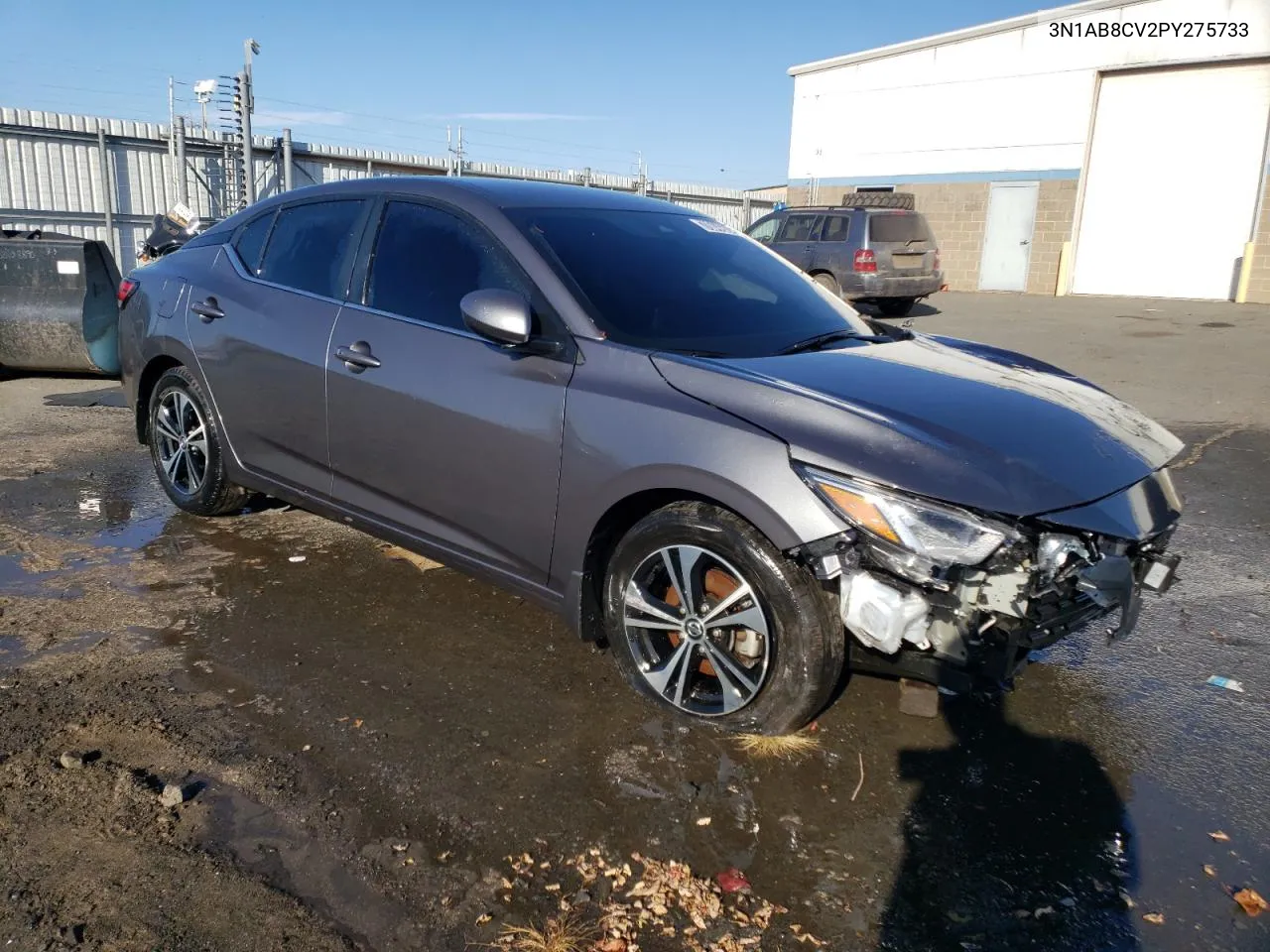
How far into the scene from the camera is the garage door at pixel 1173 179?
1981 centimetres

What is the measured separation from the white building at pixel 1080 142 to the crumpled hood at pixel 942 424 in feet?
66.3

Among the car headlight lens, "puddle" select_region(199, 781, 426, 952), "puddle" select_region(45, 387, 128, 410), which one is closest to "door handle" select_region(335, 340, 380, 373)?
"puddle" select_region(199, 781, 426, 952)

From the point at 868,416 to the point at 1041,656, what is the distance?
5.11ft

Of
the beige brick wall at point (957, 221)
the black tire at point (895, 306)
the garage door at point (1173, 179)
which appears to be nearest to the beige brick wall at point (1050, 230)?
Answer: the garage door at point (1173, 179)

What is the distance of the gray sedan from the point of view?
2676 mm

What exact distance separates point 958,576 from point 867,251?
1441cm

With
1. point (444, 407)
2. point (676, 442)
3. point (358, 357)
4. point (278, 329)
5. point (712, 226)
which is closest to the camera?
point (676, 442)

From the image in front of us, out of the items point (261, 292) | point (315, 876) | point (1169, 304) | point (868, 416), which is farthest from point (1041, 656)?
point (1169, 304)

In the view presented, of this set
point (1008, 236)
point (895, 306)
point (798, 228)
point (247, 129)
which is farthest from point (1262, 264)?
point (247, 129)

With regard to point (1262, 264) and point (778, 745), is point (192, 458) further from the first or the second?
point (1262, 264)

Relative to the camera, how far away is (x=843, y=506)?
2.67 metres

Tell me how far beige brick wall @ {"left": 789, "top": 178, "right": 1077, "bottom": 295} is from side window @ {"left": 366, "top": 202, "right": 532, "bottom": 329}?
20.0m

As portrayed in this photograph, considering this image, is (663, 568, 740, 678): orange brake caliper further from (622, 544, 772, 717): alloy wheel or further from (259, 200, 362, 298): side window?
(259, 200, 362, 298): side window

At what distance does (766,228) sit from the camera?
18359 mm
